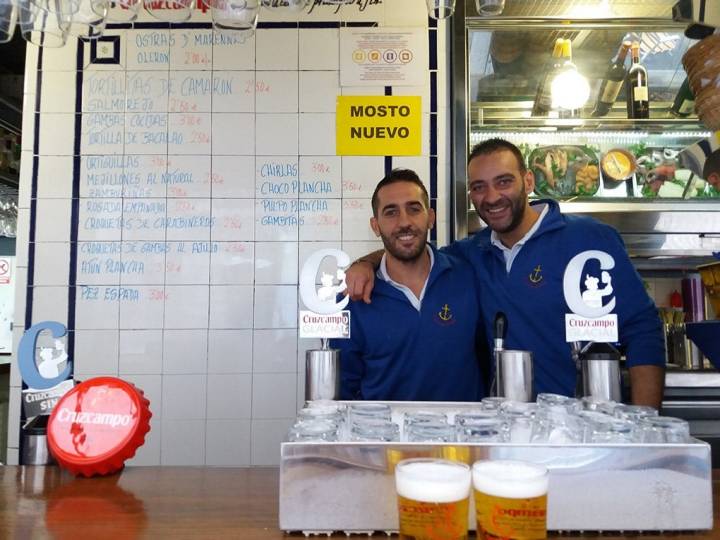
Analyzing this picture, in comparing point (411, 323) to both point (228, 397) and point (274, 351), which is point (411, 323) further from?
point (228, 397)

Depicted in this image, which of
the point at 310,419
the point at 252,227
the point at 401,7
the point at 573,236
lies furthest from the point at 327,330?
the point at 401,7

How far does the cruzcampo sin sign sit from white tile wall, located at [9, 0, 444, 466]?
0.04 meters

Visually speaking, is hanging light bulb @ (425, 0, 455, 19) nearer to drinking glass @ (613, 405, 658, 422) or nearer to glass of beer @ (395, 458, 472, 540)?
drinking glass @ (613, 405, 658, 422)

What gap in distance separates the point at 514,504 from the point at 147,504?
0.72 m

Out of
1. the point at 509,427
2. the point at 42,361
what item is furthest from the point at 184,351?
the point at 509,427

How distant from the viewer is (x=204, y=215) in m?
2.82

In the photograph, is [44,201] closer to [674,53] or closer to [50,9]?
[50,9]

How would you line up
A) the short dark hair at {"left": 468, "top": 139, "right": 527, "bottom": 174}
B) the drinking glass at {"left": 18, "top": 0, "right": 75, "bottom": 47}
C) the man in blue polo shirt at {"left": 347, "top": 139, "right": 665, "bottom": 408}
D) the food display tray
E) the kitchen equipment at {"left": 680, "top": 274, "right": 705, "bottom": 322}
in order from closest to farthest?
1. the food display tray
2. the drinking glass at {"left": 18, "top": 0, "right": 75, "bottom": 47}
3. the man in blue polo shirt at {"left": 347, "top": 139, "right": 665, "bottom": 408}
4. the short dark hair at {"left": 468, "top": 139, "right": 527, "bottom": 174}
5. the kitchen equipment at {"left": 680, "top": 274, "right": 705, "bottom": 322}

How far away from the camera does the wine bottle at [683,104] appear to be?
3.00 m

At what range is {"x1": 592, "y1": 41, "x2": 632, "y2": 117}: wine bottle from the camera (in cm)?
307

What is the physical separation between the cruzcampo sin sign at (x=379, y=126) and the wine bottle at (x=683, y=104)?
132cm

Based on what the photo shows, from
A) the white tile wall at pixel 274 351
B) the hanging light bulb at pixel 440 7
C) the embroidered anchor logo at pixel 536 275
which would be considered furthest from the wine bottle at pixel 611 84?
the white tile wall at pixel 274 351

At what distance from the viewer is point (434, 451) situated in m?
0.96

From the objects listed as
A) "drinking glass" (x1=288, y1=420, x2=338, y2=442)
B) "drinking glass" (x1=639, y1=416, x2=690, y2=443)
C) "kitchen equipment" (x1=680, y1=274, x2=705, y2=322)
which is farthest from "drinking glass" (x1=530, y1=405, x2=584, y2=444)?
"kitchen equipment" (x1=680, y1=274, x2=705, y2=322)
